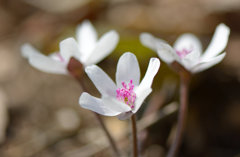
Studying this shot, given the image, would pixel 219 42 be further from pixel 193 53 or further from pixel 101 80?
pixel 101 80

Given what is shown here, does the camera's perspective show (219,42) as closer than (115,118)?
Yes

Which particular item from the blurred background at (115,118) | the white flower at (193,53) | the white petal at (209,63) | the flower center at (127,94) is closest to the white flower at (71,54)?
the white flower at (193,53)

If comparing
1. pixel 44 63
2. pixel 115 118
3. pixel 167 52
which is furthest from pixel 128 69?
pixel 115 118

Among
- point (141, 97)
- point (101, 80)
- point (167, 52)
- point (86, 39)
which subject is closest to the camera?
point (141, 97)

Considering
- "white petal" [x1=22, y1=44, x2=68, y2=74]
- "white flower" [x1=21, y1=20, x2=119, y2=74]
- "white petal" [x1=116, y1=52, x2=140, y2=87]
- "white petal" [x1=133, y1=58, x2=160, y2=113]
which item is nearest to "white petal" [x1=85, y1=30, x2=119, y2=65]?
"white flower" [x1=21, y1=20, x2=119, y2=74]

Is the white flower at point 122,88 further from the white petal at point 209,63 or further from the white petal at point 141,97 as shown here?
the white petal at point 209,63

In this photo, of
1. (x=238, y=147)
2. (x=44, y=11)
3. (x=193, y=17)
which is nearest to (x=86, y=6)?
(x=44, y=11)
